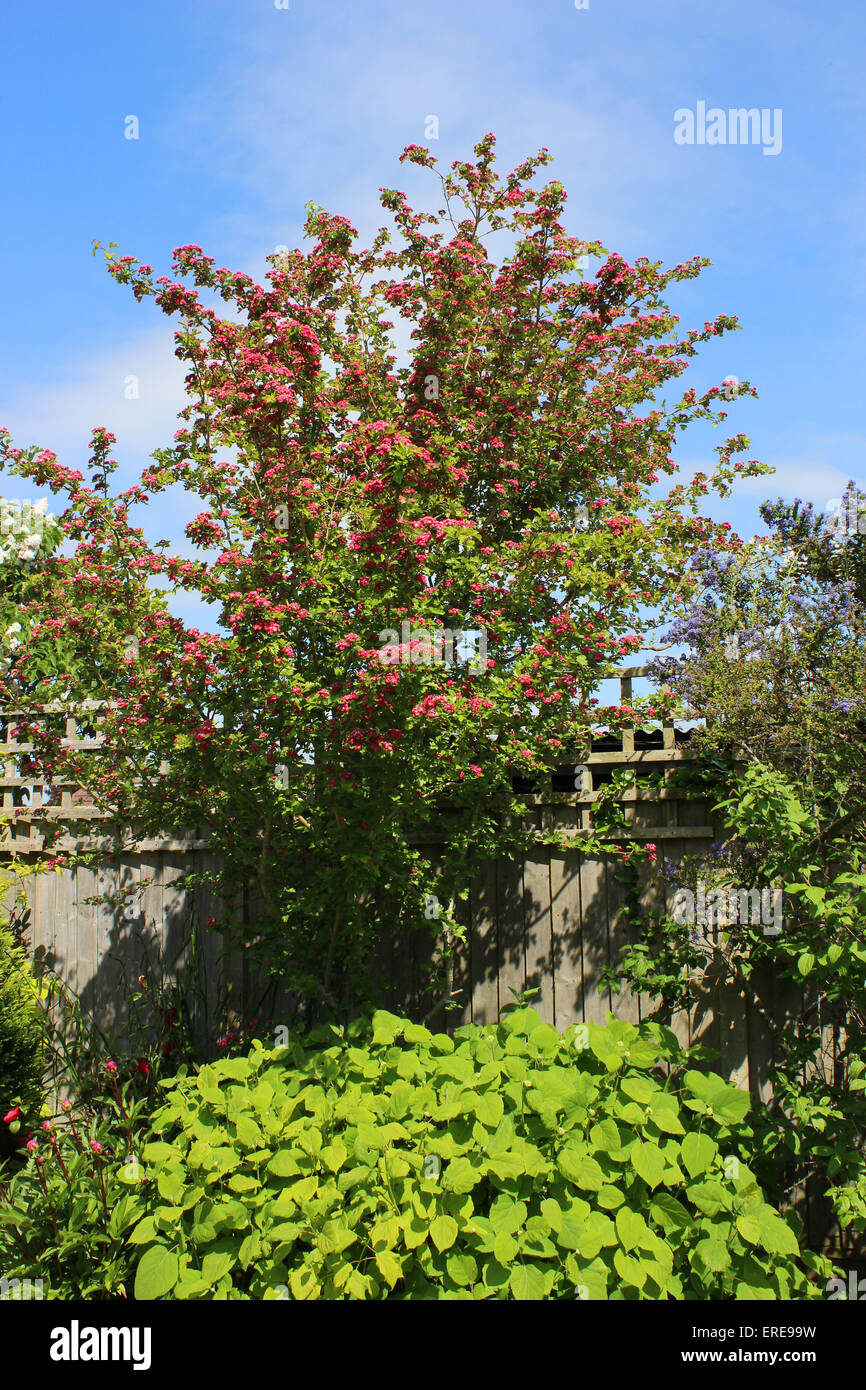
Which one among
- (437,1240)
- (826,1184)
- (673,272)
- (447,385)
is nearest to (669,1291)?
(437,1240)

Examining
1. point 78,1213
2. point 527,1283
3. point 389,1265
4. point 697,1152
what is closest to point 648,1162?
point 697,1152

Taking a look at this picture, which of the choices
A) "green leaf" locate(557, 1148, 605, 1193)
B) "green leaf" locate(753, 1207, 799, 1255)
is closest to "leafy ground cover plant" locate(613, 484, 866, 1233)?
"green leaf" locate(753, 1207, 799, 1255)

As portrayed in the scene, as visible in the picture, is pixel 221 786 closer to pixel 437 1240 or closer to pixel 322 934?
pixel 322 934

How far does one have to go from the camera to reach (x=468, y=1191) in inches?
125

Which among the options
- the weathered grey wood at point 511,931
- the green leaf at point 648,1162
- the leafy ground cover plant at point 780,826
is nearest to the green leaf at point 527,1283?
the green leaf at point 648,1162

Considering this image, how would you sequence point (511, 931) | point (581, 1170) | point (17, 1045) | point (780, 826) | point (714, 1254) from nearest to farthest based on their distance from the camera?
point (714, 1254) → point (581, 1170) → point (780, 826) → point (511, 931) → point (17, 1045)

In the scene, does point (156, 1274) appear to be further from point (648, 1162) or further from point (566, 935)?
point (566, 935)

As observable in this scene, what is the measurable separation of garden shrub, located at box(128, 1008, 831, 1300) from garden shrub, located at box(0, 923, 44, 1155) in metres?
2.89

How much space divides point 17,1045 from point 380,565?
158 inches

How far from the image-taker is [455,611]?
4820 millimetres

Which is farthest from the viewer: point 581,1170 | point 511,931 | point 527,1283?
point 511,931

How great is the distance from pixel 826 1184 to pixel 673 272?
16.8ft

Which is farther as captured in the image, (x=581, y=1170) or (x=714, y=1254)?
(x=581, y=1170)

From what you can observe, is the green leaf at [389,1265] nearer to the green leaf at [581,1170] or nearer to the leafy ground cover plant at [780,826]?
the green leaf at [581,1170]
